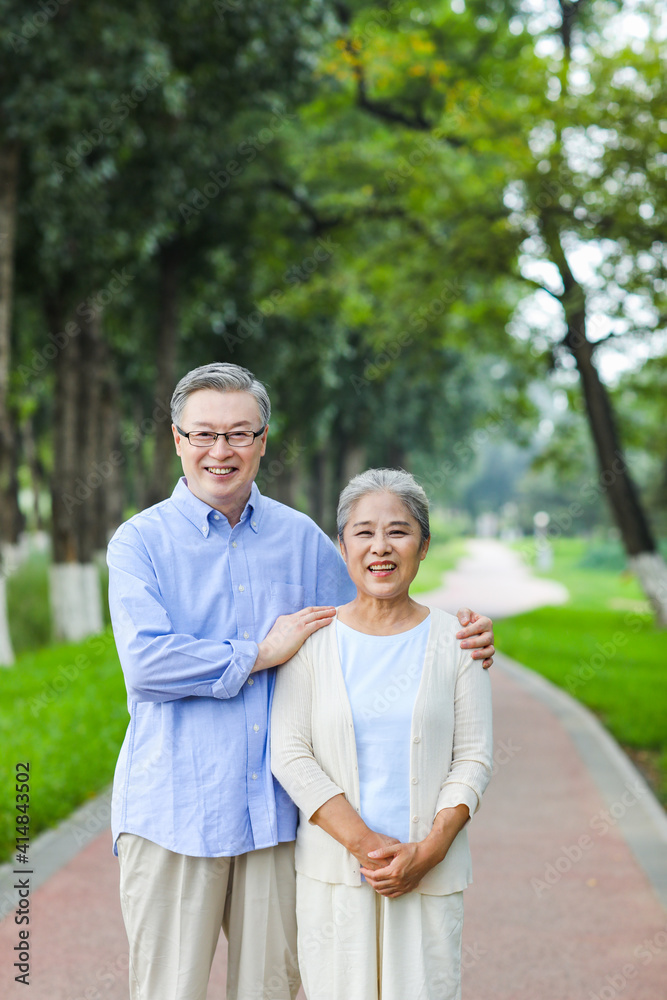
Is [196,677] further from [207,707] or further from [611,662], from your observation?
[611,662]

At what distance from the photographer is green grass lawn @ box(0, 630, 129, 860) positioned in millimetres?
6023

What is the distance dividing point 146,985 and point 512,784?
4875 millimetres

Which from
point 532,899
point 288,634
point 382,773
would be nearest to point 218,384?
point 288,634

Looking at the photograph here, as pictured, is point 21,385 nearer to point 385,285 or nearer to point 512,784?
point 385,285

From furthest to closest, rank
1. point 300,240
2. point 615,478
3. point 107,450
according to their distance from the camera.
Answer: point 107,450 → point 300,240 → point 615,478

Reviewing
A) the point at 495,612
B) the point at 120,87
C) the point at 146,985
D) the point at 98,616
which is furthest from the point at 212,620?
the point at 495,612

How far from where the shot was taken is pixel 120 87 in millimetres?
9781

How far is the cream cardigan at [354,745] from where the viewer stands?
245cm

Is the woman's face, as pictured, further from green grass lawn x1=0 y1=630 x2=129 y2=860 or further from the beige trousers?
green grass lawn x1=0 y1=630 x2=129 y2=860

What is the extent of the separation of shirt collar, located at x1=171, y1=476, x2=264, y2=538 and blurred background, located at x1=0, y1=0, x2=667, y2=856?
11.5 ft

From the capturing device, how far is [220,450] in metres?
2.51

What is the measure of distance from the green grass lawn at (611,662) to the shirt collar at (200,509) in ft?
17.0

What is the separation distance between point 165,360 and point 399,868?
12.9 meters

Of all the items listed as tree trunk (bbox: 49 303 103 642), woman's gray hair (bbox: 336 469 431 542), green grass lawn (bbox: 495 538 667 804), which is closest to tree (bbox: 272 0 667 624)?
green grass lawn (bbox: 495 538 667 804)
